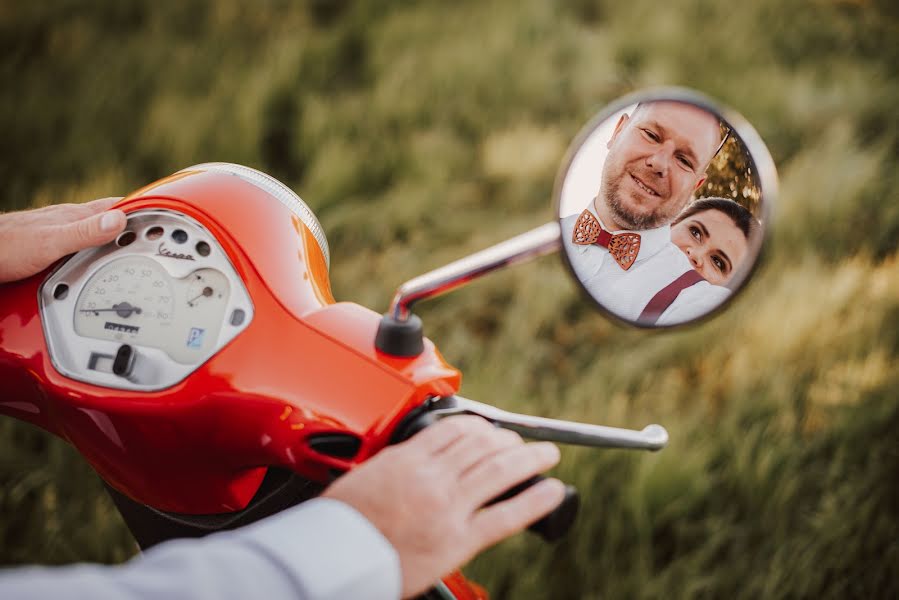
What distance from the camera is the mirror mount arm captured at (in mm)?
657

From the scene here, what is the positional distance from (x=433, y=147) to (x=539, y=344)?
1.27m

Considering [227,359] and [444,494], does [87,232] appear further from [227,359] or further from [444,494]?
[444,494]

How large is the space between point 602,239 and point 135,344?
1.73 feet

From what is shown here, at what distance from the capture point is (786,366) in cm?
221

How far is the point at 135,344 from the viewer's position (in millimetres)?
766

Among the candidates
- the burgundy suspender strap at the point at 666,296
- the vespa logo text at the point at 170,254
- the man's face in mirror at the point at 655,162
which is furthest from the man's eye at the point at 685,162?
Result: the vespa logo text at the point at 170,254

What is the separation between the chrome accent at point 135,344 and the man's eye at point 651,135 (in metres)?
0.46

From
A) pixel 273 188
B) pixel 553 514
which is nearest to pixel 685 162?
pixel 553 514

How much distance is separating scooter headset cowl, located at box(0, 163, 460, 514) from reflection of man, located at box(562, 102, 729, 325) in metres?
0.20

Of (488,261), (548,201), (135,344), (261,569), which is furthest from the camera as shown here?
(548,201)

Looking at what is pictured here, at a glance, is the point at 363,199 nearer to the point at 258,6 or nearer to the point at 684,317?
the point at 258,6

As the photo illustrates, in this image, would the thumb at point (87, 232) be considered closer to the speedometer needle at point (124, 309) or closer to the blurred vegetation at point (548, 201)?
the speedometer needle at point (124, 309)

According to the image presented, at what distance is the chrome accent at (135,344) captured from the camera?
2.45ft

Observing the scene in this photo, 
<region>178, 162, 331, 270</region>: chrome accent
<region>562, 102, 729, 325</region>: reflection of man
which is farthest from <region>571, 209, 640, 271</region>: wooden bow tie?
<region>178, 162, 331, 270</region>: chrome accent
